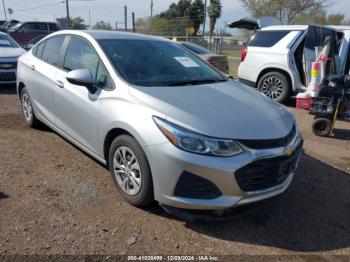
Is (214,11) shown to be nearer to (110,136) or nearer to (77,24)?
(77,24)

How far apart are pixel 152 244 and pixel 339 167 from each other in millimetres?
3109

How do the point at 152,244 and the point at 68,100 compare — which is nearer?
the point at 152,244

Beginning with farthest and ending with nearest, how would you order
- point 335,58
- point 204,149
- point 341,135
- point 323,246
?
1. point 335,58
2. point 341,135
3. point 323,246
4. point 204,149

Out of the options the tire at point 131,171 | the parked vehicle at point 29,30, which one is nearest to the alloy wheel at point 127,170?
the tire at point 131,171

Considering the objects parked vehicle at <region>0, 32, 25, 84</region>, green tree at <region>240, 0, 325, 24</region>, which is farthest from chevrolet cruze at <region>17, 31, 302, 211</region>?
green tree at <region>240, 0, 325, 24</region>

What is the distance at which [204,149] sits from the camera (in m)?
2.82

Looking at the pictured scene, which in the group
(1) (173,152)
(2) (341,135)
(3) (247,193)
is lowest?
(2) (341,135)

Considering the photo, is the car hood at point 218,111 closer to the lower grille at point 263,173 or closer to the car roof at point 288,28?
the lower grille at point 263,173

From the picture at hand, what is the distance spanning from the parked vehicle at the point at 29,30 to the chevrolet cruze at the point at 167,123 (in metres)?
21.1

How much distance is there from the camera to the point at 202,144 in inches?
111

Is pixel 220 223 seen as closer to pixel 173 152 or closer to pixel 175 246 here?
pixel 175 246

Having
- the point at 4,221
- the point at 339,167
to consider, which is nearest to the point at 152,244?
the point at 4,221

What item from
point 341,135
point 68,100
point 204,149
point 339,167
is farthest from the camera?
point 341,135

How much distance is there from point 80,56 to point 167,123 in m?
1.80
